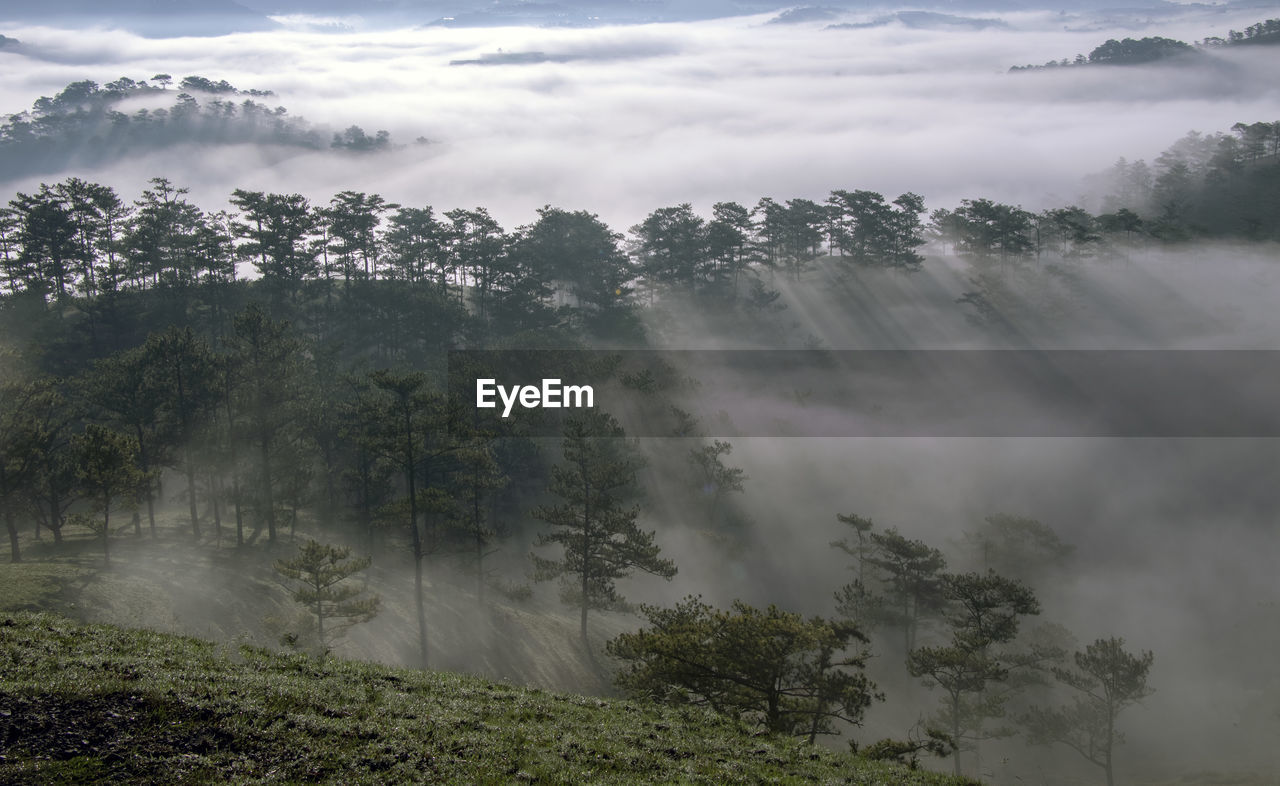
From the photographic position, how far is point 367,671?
896 inches

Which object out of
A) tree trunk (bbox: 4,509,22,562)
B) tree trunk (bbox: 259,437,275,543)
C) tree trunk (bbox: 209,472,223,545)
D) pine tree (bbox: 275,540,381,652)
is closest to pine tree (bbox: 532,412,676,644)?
pine tree (bbox: 275,540,381,652)

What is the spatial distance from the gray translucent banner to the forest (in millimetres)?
4005

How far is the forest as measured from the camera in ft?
136

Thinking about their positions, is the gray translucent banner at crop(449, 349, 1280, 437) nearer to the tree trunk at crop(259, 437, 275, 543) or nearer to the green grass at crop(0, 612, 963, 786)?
the tree trunk at crop(259, 437, 275, 543)

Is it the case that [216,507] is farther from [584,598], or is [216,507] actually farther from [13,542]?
[584,598]

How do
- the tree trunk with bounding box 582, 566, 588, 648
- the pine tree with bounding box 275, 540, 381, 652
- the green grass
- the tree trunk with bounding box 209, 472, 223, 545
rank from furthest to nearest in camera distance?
the tree trunk with bounding box 209, 472, 223, 545, the tree trunk with bounding box 582, 566, 588, 648, the pine tree with bounding box 275, 540, 381, 652, the green grass

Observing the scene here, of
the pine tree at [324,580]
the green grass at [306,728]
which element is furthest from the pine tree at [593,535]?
the green grass at [306,728]

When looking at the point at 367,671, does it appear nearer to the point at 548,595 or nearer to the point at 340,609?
the point at 340,609

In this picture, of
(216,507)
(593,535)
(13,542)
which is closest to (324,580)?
(593,535)

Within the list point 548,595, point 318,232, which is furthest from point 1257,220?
point 318,232

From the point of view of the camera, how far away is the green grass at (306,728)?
1523cm

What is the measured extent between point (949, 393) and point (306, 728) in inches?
4067

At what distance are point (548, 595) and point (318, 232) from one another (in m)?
60.5

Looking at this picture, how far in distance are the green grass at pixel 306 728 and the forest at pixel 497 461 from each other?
5.32 metres
